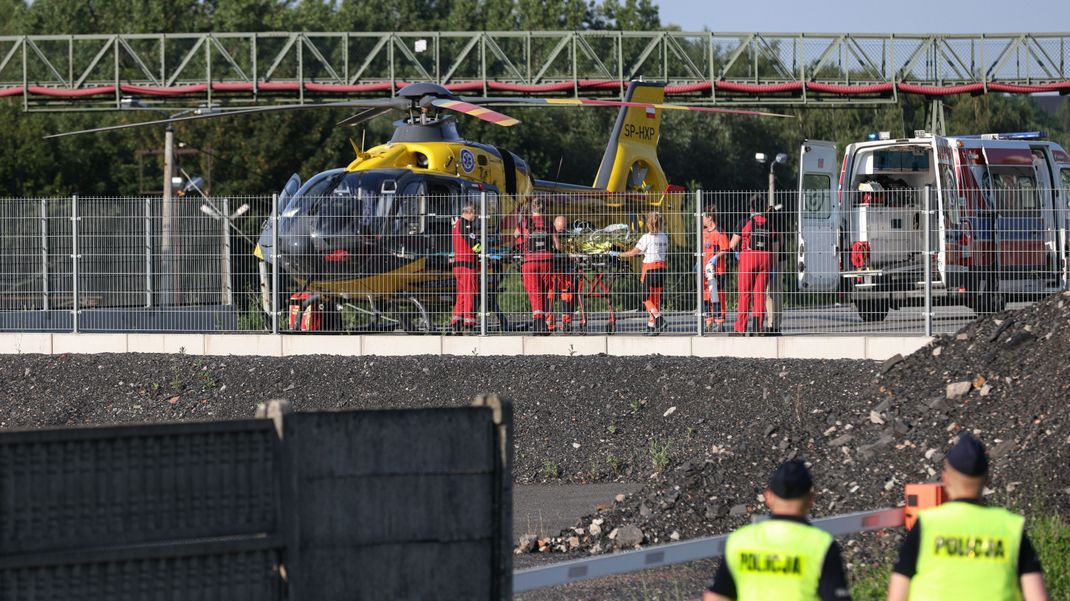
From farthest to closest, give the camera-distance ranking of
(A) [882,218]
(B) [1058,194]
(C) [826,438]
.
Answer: (A) [882,218]
(B) [1058,194]
(C) [826,438]

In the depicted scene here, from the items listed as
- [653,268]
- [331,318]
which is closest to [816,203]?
[653,268]

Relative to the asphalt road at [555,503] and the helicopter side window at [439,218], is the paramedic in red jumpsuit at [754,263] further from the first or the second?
the asphalt road at [555,503]

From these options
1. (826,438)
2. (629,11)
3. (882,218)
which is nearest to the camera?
(826,438)

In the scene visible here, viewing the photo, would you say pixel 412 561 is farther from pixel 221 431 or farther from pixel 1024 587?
pixel 1024 587

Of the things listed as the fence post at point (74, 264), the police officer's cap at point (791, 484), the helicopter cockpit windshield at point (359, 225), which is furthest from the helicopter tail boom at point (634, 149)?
the police officer's cap at point (791, 484)

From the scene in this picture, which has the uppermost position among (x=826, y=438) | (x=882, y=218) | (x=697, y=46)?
(x=697, y=46)

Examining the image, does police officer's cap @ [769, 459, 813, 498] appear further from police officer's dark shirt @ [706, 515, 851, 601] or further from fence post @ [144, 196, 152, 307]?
fence post @ [144, 196, 152, 307]

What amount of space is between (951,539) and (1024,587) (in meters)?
0.33

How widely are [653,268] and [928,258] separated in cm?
335

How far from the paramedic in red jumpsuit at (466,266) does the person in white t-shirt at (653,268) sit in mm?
1923

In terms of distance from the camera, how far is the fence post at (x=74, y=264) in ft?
61.6

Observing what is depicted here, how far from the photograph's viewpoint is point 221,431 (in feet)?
18.2

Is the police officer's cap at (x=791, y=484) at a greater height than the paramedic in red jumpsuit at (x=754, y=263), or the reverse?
the paramedic in red jumpsuit at (x=754, y=263)

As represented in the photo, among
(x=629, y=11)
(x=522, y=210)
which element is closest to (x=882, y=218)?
(x=522, y=210)
